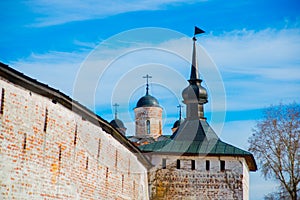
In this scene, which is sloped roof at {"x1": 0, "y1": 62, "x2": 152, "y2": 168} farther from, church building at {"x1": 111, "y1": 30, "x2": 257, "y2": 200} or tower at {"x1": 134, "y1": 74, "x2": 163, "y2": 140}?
tower at {"x1": 134, "y1": 74, "x2": 163, "y2": 140}

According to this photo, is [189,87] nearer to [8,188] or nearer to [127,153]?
[127,153]

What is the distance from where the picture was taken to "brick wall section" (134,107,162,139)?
37.3 meters

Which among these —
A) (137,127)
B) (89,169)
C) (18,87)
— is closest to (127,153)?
(89,169)

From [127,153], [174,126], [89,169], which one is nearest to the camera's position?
[89,169]

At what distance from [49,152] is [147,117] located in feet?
89.0

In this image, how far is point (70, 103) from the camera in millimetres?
12047

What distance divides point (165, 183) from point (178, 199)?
809mm

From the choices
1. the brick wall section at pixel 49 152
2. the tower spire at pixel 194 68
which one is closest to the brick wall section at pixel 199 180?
the tower spire at pixel 194 68

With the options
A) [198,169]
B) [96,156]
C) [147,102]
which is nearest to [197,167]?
[198,169]

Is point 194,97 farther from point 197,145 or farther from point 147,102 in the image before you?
point 147,102

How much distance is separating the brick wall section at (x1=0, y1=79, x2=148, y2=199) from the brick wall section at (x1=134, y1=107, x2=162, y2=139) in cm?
2140

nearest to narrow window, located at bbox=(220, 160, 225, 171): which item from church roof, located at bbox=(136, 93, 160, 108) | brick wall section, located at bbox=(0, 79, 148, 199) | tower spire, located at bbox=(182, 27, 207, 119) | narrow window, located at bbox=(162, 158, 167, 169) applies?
narrow window, located at bbox=(162, 158, 167, 169)

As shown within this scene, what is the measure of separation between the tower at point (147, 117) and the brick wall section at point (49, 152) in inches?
841

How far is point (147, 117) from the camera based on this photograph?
37.9 meters
